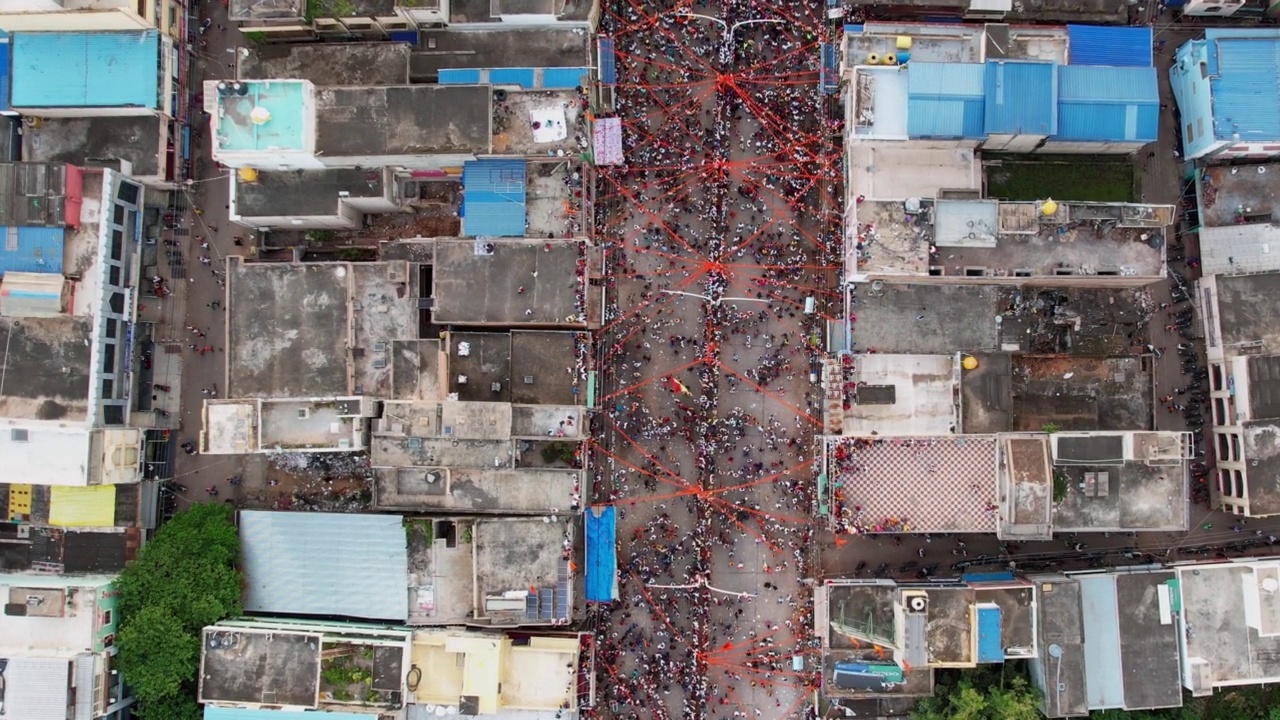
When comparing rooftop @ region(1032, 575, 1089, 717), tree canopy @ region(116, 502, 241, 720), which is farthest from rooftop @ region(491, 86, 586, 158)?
rooftop @ region(1032, 575, 1089, 717)

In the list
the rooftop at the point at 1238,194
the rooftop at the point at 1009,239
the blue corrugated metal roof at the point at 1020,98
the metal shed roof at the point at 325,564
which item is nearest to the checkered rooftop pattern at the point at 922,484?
the rooftop at the point at 1009,239

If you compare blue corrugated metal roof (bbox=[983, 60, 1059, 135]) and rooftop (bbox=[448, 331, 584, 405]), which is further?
rooftop (bbox=[448, 331, 584, 405])

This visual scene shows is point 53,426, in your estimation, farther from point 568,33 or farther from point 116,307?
point 568,33

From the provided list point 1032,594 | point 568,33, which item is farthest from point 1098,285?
point 568,33

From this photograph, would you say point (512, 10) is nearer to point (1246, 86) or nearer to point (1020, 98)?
point (1020, 98)

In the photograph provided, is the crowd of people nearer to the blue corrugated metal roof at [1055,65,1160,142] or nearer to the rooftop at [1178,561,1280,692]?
the blue corrugated metal roof at [1055,65,1160,142]

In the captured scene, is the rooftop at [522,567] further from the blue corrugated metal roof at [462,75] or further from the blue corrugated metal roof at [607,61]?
the blue corrugated metal roof at [607,61]
